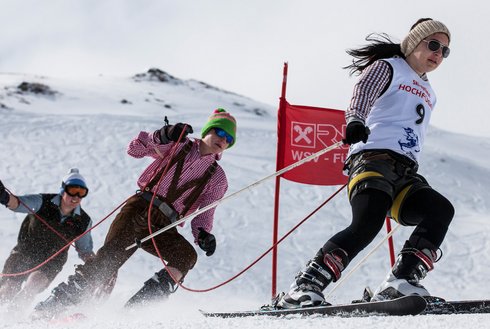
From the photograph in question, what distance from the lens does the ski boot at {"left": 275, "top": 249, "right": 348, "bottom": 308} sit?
3469 mm

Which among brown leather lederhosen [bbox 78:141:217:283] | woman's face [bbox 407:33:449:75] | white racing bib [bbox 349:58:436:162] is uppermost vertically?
woman's face [bbox 407:33:449:75]

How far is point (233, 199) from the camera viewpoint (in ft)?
60.9

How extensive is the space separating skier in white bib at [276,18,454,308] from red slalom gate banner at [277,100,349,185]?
2.36 metres

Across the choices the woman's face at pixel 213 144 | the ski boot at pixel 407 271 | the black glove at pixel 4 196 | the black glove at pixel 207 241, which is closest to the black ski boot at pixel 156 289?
the black glove at pixel 207 241

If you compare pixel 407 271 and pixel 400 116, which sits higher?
pixel 400 116

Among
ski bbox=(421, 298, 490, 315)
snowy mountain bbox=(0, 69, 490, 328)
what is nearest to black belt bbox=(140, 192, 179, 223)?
snowy mountain bbox=(0, 69, 490, 328)

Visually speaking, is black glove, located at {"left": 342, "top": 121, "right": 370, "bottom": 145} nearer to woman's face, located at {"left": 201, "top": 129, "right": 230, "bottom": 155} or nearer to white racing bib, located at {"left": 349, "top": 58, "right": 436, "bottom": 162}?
white racing bib, located at {"left": 349, "top": 58, "right": 436, "bottom": 162}

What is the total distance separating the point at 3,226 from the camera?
50.7 feet

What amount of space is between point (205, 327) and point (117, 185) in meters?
16.6

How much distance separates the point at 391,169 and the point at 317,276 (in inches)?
29.9

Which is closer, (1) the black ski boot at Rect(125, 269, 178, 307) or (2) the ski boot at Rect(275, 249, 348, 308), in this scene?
(2) the ski boot at Rect(275, 249, 348, 308)

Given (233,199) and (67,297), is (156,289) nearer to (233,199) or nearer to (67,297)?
(67,297)

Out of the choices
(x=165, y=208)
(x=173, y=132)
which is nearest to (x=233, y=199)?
(x=165, y=208)

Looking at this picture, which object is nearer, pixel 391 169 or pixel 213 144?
pixel 391 169
